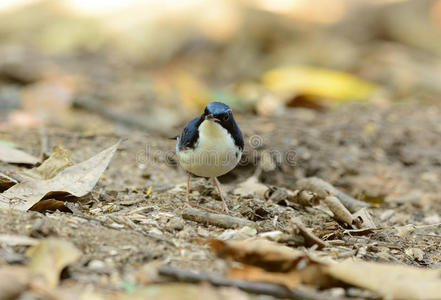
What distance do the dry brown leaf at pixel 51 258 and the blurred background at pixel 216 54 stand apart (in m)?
4.31

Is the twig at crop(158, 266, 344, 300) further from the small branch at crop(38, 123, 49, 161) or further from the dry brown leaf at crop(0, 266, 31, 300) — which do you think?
the small branch at crop(38, 123, 49, 161)

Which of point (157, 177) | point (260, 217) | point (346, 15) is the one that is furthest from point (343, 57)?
point (260, 217)

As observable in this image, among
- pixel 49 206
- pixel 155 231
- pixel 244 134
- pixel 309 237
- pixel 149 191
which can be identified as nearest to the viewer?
pixel 309 237

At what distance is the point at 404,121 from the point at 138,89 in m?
3.88

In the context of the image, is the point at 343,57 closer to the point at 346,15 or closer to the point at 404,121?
the point at 346,15

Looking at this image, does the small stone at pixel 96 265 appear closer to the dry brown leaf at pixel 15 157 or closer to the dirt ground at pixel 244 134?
the dirt ground at pixel 244 134

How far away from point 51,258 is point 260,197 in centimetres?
213

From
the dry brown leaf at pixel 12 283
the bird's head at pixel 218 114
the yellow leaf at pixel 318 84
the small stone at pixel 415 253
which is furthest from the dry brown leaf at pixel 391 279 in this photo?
the yellow leaf at pixel 318 84

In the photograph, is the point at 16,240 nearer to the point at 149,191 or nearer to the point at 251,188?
the point at 149,191

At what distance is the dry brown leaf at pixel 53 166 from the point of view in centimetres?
387

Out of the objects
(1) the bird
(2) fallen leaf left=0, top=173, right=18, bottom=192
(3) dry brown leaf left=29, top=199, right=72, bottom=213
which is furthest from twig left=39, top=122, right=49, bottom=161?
(1) the bird

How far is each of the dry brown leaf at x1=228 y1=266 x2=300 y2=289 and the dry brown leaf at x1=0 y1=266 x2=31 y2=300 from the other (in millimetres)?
888

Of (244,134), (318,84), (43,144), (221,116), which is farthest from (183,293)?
(318,84)

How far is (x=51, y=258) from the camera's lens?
241 cm
